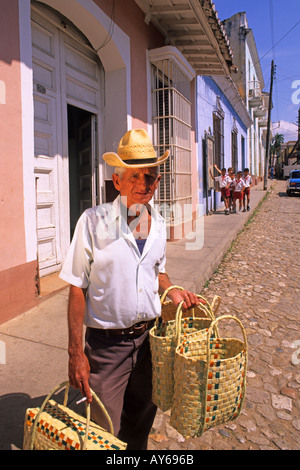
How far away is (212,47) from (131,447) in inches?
308

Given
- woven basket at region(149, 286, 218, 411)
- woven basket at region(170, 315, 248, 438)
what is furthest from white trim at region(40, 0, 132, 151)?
woven basket at region(170, 315, 248, 438)

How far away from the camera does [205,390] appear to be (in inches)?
55.4

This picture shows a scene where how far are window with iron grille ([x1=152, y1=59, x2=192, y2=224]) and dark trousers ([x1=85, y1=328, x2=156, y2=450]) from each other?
5.45 meters

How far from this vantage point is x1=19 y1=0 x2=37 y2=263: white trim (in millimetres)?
3424

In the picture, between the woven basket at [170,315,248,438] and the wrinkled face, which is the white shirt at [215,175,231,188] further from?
the woven basket at [170,315,248,438]

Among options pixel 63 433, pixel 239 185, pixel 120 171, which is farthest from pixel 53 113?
pixel 239 185

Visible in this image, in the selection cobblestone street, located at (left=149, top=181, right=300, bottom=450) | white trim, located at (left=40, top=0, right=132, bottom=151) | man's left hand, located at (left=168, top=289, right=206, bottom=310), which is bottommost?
cobblestone street, located at (left=149, top=181, right=300, bottom=450)

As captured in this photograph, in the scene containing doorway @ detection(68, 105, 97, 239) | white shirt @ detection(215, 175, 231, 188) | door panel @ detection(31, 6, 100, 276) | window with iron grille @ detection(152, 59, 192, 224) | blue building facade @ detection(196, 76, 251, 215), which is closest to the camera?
door panel @ detection(31, 6, 100, 276)

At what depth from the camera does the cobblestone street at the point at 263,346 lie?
7.14 ft

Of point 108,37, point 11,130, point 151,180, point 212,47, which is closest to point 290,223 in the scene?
point 212,47

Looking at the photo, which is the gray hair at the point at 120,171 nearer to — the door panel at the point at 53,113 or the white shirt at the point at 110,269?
the white shirt at the point at 110,269

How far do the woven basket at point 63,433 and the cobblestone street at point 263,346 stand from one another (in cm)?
93

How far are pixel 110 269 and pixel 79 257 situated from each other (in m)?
0.15

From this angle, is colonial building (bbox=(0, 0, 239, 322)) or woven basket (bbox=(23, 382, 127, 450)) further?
colonial building (bbox=(0, 0, 239, 322))
